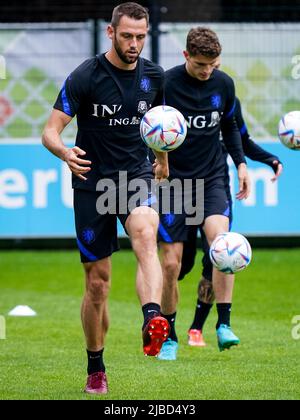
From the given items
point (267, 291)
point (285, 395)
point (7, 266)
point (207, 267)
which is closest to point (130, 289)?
point (267, 291)

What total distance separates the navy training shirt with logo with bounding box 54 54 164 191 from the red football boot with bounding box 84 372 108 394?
4.18 ft

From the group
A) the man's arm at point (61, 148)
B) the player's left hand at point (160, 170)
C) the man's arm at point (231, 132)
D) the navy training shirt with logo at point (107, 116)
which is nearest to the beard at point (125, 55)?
the navy training shirt with logo at point (107, 116)

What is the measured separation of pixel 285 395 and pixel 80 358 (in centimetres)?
238

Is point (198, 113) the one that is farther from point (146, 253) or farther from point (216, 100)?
point (146, 253)

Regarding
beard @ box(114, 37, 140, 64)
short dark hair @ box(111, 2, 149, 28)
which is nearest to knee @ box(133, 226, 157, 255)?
beard @ box(114, 37, 140, 64)

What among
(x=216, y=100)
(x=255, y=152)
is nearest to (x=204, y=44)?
(x=216, y=100)

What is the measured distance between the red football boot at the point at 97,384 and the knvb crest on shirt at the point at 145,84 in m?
1.99

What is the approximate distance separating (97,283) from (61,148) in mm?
955

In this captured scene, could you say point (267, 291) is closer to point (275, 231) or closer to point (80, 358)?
point (275, 231)

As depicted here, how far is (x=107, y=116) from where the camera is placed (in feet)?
26.2

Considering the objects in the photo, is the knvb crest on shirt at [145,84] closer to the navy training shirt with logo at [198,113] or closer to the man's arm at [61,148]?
the man's arm at [61,148]

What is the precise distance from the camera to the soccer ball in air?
25.6 feet

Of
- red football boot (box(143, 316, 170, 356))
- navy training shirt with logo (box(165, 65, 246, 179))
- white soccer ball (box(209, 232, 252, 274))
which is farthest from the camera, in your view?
navy training shirt with logo (box(165, 65, 246, 179))

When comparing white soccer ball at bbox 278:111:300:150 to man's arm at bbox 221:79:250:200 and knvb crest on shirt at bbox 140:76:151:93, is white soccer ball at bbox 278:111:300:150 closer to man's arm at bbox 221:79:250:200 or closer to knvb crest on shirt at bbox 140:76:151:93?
man's arm at bbox 221:79:250:200
